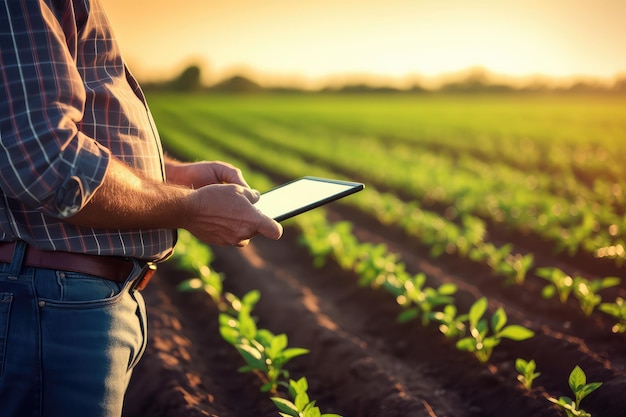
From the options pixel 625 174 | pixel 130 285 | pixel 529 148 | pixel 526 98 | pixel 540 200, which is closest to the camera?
pixel 130 285

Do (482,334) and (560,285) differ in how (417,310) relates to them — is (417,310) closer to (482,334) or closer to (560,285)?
(482,334)

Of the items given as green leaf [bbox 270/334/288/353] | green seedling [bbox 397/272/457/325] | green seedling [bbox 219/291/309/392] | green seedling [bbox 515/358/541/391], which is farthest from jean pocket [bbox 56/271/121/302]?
green seedling [bbox 397/272/457/325]

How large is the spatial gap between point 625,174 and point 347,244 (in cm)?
733

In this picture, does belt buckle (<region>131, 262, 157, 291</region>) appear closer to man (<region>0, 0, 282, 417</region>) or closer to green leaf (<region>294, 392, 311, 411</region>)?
man (<region>0, 0, 282, 417</region>)

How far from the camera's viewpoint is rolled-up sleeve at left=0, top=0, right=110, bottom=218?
1.59 metres

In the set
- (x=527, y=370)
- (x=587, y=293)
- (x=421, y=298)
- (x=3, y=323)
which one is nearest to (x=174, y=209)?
(x=3, y=323)

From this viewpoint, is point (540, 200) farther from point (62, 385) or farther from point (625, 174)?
point (62, 385)

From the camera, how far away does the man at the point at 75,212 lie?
1.60 m

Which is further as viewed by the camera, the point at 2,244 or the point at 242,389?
the point at 242,389

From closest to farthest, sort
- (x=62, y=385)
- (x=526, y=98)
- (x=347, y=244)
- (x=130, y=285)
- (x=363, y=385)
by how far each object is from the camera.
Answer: (x=62, y=385) → (x=130, y=285) → (x=363, y=385) → (x=347, y=244) → (x=526, y=98)

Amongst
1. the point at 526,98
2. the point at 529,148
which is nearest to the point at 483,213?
the point at 529,148

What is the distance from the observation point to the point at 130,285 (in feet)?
6.61

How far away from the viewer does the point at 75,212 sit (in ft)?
5.38

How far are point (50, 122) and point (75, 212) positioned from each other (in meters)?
0.23
